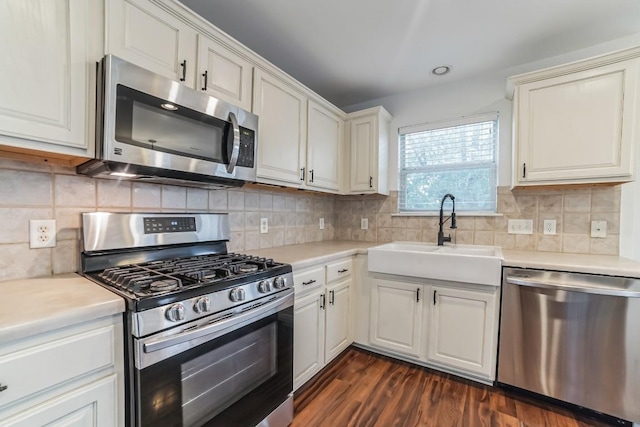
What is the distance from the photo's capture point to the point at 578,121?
186cm

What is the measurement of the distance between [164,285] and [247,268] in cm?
43

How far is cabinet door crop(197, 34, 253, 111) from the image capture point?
146cm

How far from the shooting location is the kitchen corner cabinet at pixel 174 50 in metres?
1.17

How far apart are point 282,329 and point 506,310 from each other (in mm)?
1403

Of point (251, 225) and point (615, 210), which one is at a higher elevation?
point (615, 210)

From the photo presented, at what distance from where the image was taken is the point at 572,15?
1.71m

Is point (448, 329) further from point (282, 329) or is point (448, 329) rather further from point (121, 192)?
point (121, 192)

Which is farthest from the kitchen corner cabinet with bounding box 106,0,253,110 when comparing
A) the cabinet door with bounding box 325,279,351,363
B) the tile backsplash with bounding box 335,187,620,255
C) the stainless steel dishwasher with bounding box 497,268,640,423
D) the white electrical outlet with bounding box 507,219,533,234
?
the white electrical outlet with bounding box 507,219,533,234

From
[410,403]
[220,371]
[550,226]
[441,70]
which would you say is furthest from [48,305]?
[550,226]

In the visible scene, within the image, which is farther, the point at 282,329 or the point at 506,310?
the point at 506,310

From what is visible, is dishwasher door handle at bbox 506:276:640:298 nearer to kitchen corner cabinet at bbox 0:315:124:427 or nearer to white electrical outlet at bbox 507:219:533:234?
white electrical outlet at bbox 507:219:533:234

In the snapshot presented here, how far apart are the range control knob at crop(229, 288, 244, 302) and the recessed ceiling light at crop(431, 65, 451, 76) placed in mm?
2270

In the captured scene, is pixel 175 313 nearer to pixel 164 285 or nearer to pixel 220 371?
pixel 164 285

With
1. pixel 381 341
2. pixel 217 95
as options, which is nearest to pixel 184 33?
pixel 217 95
